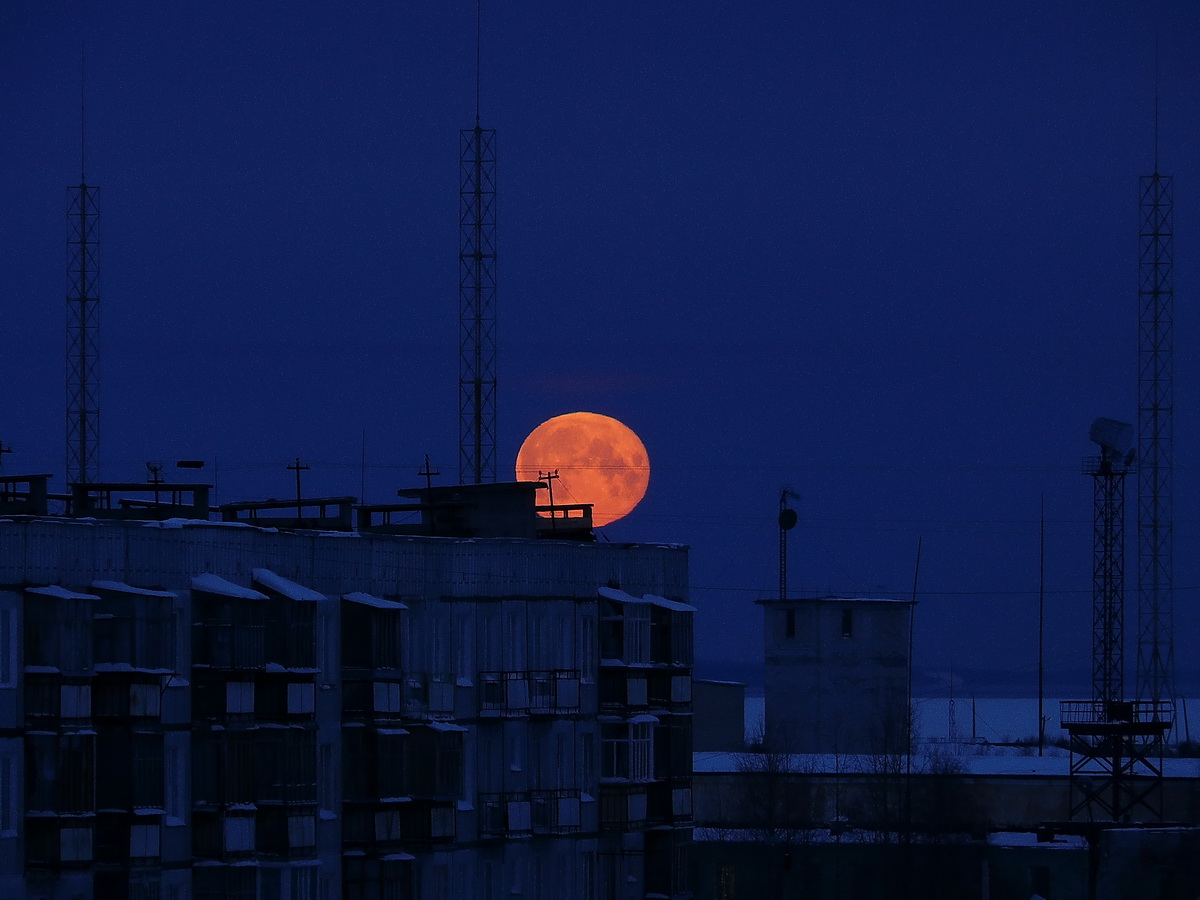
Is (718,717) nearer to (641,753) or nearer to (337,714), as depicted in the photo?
(641,753)

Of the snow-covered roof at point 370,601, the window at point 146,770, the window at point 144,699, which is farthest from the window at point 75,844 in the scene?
the snow-covered roof at point 370,601

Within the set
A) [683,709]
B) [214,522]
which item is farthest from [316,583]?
[683,709]

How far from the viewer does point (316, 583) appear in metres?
53.2

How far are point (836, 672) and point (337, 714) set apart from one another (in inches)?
2176

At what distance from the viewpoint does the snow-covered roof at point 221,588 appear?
48688 mm

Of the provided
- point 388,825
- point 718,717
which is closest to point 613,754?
point 388,825

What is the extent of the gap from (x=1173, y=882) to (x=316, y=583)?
141ft

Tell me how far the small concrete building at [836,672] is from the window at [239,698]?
57546 millimetres

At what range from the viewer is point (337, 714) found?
53062 millimetres

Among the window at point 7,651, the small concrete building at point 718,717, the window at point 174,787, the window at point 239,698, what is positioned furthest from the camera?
the small concrete building at point 718,717

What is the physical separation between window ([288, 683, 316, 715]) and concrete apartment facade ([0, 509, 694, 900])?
41 millimetres

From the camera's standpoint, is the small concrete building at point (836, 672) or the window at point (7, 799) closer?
the window at point (7, 799)

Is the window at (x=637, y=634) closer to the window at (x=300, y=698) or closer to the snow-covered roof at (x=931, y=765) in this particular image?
the window at (x=300, y=698)

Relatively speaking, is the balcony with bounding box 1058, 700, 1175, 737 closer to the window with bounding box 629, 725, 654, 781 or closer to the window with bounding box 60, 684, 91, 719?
the window with bounding box 629, 725, 654, 781
